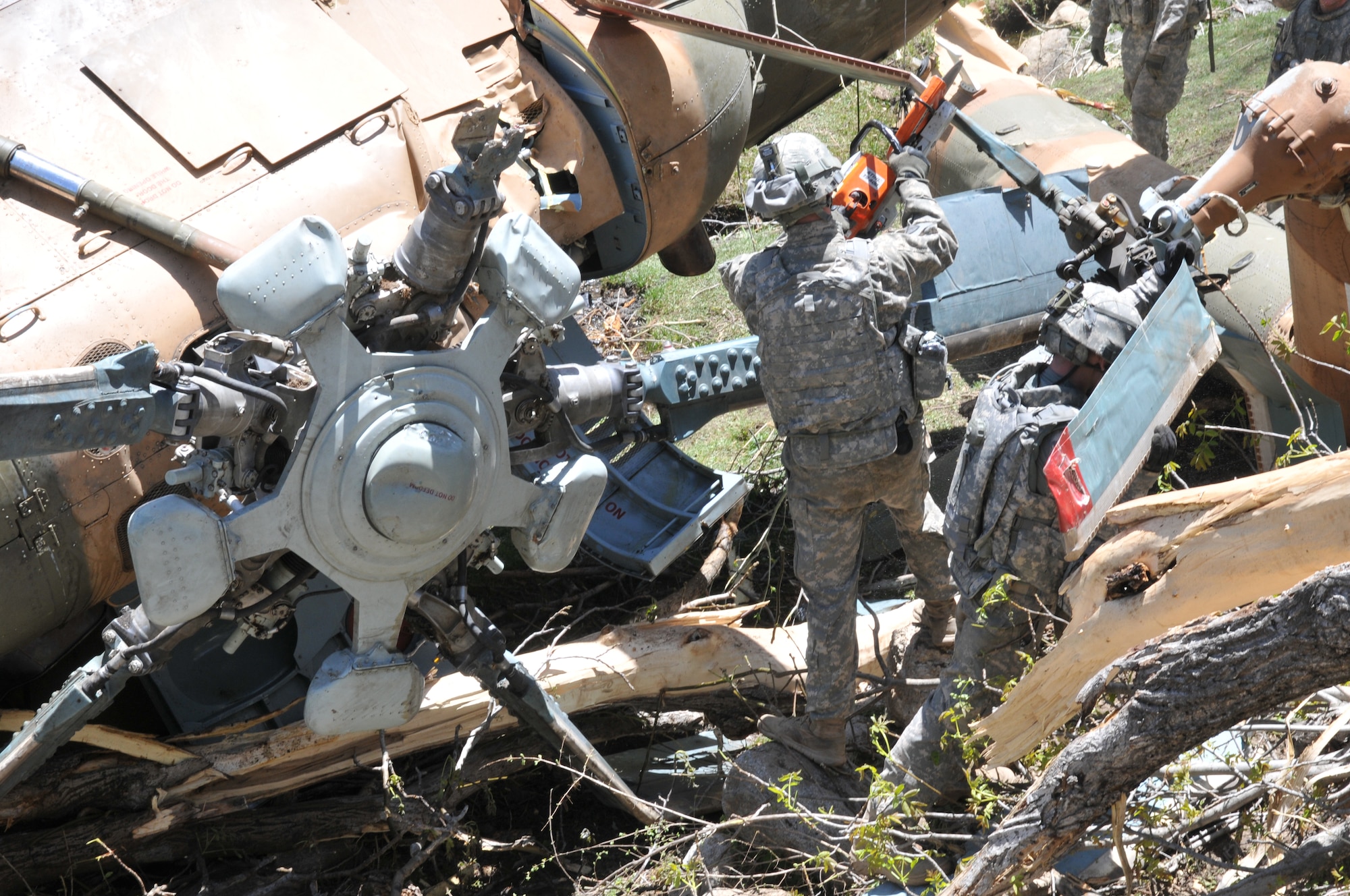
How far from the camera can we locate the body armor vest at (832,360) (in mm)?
4059

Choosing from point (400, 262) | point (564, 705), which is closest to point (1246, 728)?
point (564, 705)

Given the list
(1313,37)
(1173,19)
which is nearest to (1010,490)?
(1313,37)

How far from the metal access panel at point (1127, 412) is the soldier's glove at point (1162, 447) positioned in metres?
0.03

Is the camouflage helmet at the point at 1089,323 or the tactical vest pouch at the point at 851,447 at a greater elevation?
the camouflage helmet at the point at 1089,323

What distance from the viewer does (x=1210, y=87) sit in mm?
9086

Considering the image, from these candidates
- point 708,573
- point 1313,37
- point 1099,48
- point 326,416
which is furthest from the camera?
point 1099,48

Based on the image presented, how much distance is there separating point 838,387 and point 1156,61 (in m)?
4.63

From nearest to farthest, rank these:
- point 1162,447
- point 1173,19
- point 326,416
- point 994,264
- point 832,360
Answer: point 326,416
point 1162,447
point 832,360
point 994,264
point 1173,19

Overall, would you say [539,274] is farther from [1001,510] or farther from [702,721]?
[702,721]

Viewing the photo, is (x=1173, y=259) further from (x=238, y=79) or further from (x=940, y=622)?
(x=238, y=79)

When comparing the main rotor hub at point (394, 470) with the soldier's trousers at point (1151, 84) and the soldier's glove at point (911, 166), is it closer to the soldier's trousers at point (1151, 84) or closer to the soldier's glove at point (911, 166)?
the soldier's glove at point (911, 166)

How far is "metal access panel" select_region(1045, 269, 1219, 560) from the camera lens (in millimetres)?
3195

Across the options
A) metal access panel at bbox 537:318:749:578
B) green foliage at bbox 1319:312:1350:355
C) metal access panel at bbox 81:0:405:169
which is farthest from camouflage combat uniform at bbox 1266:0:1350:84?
metal access panel at bbox 81:0:405:169

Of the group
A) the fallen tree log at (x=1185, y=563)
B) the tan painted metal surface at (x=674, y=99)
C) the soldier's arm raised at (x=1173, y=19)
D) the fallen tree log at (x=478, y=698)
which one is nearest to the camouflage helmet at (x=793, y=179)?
the tan painted metal surface at (x=674, y=99)
